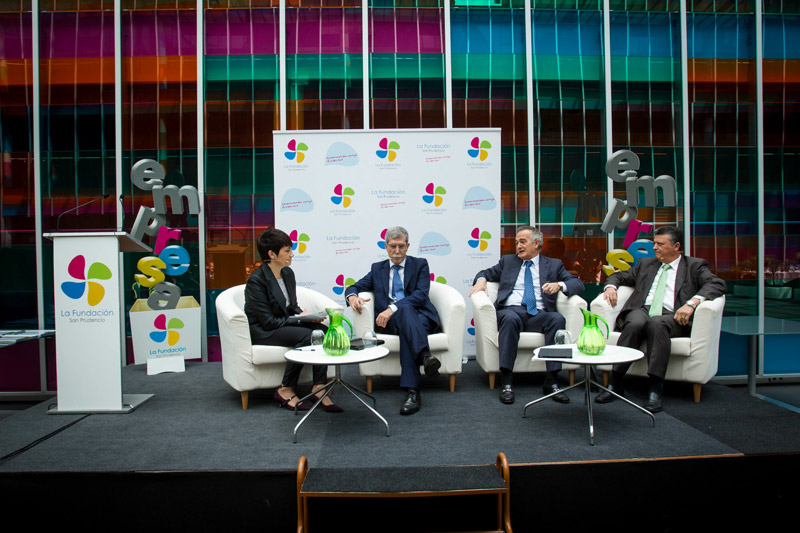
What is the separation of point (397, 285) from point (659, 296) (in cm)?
186

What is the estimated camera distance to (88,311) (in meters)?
3.33

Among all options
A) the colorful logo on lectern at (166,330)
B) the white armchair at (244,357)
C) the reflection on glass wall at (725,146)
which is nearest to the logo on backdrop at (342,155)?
the white armchair at (244,357)

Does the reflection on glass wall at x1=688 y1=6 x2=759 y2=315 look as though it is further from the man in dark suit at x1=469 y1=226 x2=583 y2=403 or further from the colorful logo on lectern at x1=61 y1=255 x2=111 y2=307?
the colorful logo on lectern at x1=61 y1=255 x2=111 y2=307

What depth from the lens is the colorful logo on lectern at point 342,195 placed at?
4605mm

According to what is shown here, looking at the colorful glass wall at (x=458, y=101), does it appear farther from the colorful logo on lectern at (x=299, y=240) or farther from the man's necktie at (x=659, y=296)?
the man's necktie at (x=659, y=296)

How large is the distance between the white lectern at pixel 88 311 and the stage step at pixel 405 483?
5.79 ft

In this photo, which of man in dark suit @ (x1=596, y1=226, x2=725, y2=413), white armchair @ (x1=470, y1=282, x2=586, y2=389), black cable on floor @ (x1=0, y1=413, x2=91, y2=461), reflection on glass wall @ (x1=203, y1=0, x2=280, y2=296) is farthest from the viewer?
reflection on glass wall @ (x1=203, y1=0, x2=280, y2=296)

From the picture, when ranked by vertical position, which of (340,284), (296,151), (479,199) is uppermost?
(296,151)

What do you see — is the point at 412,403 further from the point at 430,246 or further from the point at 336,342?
the point at 430,246

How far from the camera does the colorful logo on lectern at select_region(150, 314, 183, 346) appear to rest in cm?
468

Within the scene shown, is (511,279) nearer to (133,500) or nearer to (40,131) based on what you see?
(133,500)

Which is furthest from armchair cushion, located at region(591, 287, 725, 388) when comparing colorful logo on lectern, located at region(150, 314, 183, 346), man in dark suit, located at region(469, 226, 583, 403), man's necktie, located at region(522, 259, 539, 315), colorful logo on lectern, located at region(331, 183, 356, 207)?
colorful logo on lectern, located at region(150, 314, 183, 346)

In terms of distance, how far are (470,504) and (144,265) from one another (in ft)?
11.1

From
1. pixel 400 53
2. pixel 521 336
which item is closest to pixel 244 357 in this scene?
pixel 521 336
